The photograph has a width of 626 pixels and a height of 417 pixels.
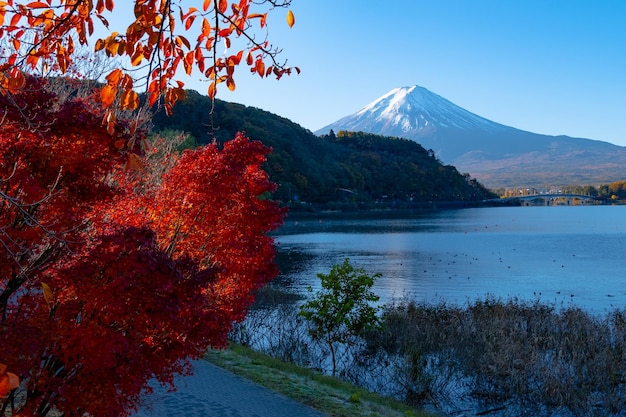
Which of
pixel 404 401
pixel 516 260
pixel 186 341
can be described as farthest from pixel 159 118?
pixel 186 341

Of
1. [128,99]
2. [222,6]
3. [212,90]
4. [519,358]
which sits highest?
[222,6]

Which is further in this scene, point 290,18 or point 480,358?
point 480,358

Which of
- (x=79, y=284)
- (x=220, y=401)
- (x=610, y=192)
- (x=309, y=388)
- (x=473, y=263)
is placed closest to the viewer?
(x=79, y=284)

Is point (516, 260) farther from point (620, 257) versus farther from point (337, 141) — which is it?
point (337, 141)

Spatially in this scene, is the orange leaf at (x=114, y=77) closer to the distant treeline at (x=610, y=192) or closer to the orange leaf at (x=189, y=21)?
the orange leaf at (x=189, y=21)

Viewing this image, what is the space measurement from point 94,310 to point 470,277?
3042cm

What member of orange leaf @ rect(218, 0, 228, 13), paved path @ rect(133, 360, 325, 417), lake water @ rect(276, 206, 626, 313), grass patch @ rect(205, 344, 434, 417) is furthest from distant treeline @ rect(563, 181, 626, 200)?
orange leaf @ rect(218, 0, 228, 13)

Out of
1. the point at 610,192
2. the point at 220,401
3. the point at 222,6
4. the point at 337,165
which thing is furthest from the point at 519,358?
the point at 610,192

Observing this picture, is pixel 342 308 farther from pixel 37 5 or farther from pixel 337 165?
pixel 337 165

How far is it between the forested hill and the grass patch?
5990 centimetres

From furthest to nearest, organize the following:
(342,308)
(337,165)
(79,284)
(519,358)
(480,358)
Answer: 1. (337,165)
2. (342,308)
3. (480,358)
4. (519,358)
5. (79,284)

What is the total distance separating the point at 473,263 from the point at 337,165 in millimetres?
84939

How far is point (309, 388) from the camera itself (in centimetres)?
997

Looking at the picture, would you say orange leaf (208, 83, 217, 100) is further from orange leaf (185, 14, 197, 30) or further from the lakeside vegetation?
the lakeside vegetation
